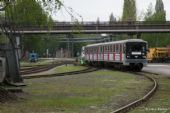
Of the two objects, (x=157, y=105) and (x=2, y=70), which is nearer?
(x=157, y=105)

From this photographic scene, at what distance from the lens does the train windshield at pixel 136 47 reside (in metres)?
47.5

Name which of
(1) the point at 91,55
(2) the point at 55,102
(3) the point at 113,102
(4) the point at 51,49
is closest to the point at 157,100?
(3) the point at 113,102

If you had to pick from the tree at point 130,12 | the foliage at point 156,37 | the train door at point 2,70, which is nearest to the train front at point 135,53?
the train door at point 2,70

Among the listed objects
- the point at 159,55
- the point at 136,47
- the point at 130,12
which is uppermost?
the point at 130,12

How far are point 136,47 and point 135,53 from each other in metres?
0.59

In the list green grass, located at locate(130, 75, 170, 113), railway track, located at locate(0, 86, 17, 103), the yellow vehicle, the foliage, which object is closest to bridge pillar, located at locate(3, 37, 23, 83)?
railway track, located at locate(0, 86, 17, 103)

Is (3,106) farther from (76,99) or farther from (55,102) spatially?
(76,99)

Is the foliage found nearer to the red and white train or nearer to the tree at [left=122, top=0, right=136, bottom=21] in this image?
the tree at [left=122, top=0, right=136, bottom=21]

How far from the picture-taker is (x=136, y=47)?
48.1m

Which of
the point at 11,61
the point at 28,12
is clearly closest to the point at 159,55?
the point at 11,61

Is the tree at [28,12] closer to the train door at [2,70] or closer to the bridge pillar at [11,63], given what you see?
the train door at [2,70]

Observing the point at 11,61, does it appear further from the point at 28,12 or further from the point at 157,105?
the point at 157,105

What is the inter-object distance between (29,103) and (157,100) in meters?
4.97

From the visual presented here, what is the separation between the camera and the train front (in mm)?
47312
